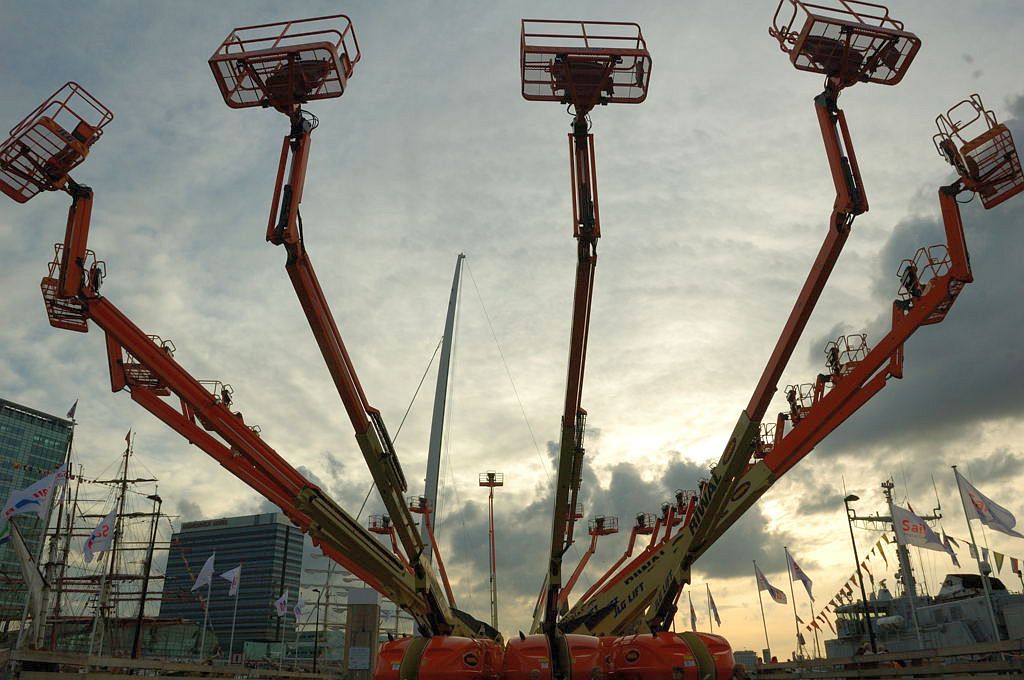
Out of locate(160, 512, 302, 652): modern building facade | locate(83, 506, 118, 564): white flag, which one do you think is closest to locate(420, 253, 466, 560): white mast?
locate(83, 506, 118, 564): white flag

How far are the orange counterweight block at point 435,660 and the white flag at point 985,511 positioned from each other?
18.3m

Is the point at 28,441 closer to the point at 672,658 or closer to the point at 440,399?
the point at 440,399

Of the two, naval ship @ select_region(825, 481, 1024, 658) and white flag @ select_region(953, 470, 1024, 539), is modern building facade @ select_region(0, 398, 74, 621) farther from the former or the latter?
white flag @ select_region(953, 470, 1024, 539)

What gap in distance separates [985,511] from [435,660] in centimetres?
2018

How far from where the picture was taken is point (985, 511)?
2528 centimetres

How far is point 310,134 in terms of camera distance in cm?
1526

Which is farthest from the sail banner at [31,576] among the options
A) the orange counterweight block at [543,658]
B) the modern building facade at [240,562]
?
the modern building facade at [240,562]

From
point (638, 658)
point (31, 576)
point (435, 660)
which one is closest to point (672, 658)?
point (638, 658)

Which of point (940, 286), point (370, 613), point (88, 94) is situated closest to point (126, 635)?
point (370, 613)

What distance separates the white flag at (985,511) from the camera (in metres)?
24.8

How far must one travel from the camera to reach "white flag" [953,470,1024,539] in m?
24.8

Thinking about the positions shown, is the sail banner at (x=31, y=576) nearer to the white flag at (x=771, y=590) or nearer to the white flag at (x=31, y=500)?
the white flag at (x=31, y=500)

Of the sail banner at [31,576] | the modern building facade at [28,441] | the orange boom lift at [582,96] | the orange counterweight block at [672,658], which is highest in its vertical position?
the modern building facade at [28,441]

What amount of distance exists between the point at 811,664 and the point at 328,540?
20780mm
